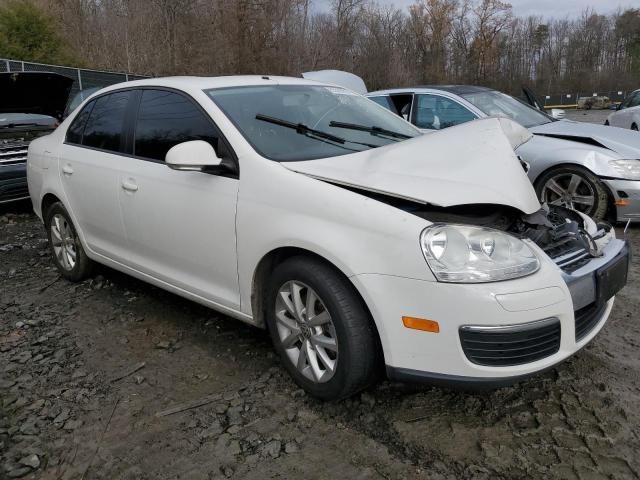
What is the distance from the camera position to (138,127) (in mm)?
3662

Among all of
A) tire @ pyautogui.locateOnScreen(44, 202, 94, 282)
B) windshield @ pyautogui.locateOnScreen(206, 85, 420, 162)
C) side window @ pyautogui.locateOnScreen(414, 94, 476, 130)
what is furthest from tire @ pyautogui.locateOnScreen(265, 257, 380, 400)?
side window @ pyautogui.locateOnScreen(414, 94, 476, 130)

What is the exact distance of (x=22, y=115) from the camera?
702cm

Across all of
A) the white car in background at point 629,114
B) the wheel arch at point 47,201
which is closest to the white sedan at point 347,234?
the wheel arch at point 47,201

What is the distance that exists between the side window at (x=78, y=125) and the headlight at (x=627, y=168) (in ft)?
15.5

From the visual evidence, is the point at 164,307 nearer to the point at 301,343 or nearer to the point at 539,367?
the point at 301,343

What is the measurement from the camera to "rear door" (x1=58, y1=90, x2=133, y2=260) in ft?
12.3

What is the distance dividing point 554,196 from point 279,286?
4003 mm

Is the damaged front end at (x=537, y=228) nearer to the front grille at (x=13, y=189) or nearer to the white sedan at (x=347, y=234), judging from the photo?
the white sedan at (x=347, y=234)

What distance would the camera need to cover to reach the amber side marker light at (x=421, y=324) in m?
2.24

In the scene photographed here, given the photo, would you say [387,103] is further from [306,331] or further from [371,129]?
[306,331]

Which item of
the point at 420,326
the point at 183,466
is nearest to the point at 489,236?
the point at 420,326

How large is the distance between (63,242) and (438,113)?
14.3 feet

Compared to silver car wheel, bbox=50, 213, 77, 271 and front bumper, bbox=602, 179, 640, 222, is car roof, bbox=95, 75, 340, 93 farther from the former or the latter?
front bumper, bbox=602, 179, 640, 222

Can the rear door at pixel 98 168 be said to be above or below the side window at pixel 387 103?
below
